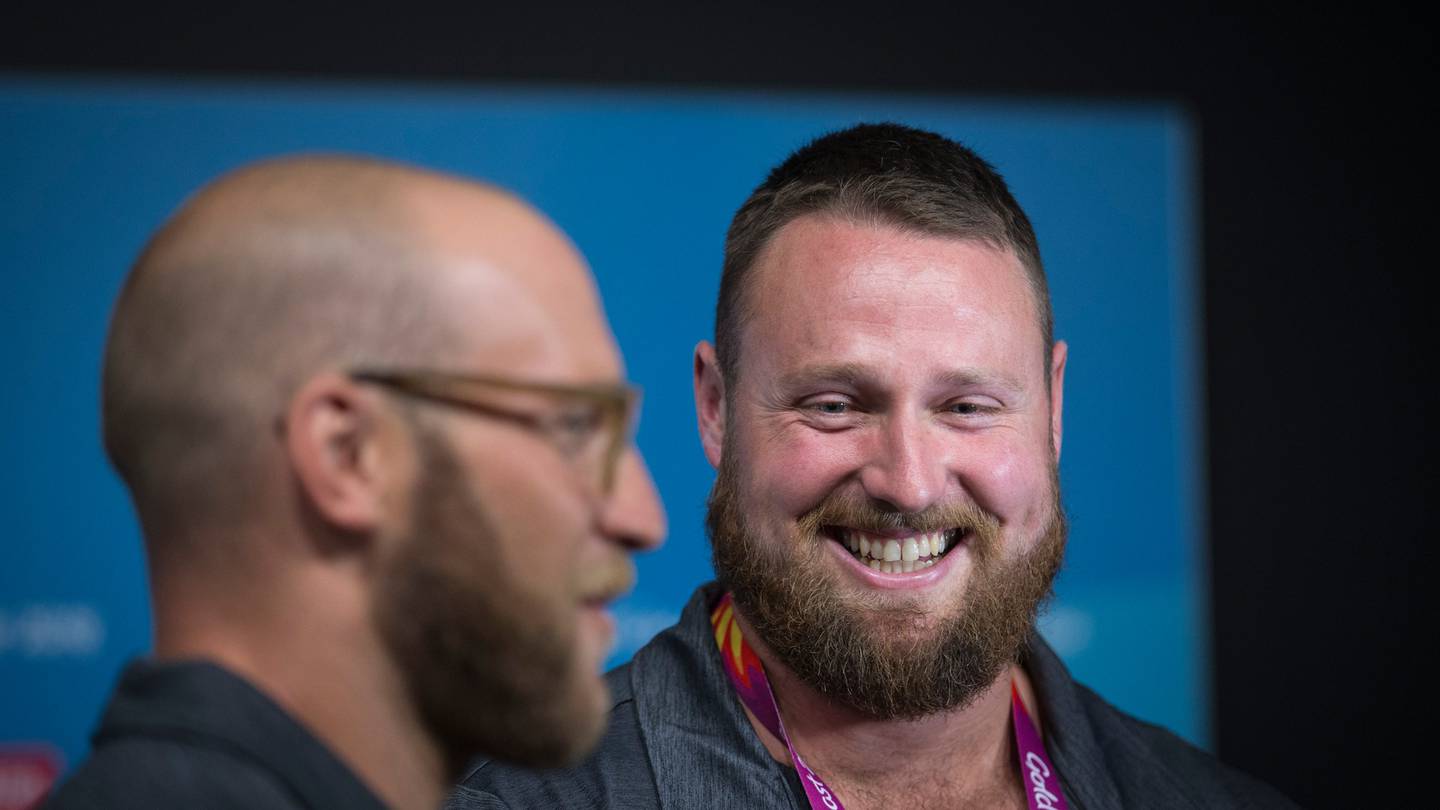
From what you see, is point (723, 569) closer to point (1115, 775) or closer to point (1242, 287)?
point (1115, 775)

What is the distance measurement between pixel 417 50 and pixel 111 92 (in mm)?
669

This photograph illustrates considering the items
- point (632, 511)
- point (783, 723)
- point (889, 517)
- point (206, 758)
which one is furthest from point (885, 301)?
point (206, 758)

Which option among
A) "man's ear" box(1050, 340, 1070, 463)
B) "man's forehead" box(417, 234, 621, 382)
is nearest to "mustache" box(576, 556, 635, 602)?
"man's forehead" box(417, 234, 621, 382)

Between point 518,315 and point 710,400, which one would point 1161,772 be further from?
point 518,315

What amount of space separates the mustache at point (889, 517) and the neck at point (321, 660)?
74cm

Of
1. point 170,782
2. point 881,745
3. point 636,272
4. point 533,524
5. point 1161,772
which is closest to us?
point 170,782

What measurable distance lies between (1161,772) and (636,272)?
172cm

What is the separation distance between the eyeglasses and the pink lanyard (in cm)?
73

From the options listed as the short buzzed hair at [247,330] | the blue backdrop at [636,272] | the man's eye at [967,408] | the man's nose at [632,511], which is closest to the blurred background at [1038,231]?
the blue backdrop at [636,272]

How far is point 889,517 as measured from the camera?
162 cm

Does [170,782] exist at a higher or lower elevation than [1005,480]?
lower

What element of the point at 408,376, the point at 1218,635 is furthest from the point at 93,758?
the point at 1218,635

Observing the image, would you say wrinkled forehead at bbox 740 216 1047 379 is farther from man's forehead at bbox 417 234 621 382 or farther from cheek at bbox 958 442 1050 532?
man's forehead at bbox 417 234 621 382

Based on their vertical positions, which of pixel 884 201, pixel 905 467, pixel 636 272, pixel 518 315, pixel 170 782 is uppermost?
pixel 636 272
